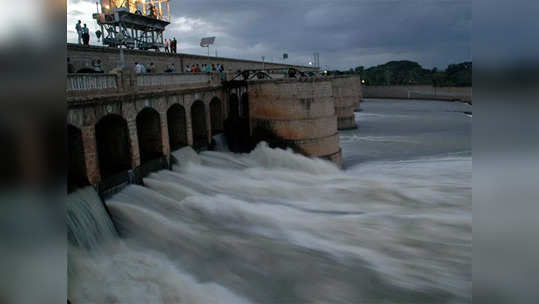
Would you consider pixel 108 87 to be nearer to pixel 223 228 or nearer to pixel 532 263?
pixel 223 228

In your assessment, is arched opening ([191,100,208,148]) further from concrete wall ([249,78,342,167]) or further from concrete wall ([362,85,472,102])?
concrete wall ([362,85,472,102])

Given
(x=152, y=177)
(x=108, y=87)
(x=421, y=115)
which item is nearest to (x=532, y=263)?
(x=108, y=87)

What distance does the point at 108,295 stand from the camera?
27.1 ft

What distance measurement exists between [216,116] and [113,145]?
28.7ft

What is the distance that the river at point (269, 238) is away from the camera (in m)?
8.70

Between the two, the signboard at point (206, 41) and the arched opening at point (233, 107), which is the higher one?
the signboard at point (206, 41)

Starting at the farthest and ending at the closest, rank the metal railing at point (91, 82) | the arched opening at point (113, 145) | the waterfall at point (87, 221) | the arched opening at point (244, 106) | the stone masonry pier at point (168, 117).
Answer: the arched opening at point (244, 106), the arched opening at point (113, 145), the stone masonry pier at point (168, 117), the metal railing at point (91, 82), the waterfall at point (87, 221)

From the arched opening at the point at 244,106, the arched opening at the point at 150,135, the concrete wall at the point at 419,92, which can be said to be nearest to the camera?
the arched opening at the point at 150,135

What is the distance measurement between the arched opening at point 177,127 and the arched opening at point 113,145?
378 centimetres

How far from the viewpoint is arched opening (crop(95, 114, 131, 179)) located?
558 inches

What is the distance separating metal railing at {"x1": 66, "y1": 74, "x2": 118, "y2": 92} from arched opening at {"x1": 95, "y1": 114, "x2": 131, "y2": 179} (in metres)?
1.36

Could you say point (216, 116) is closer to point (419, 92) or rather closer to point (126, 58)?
point (126, 58)

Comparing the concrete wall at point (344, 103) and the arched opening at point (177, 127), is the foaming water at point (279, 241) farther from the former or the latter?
the concrete wall at point (344, 103)

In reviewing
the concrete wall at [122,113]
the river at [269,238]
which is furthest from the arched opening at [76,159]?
the river at [269,238]
